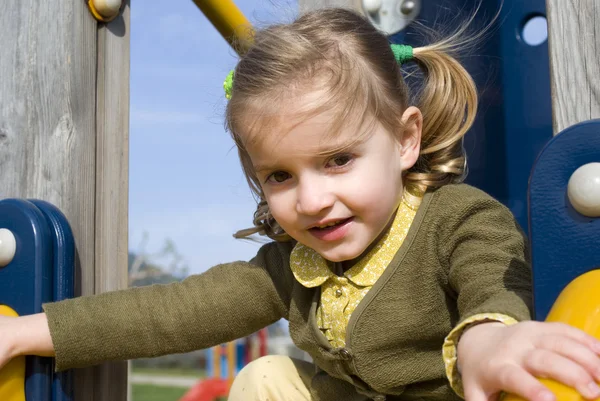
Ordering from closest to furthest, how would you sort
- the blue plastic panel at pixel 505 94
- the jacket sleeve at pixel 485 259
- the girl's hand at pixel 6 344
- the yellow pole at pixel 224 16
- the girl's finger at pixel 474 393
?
the girl's finger at pixel 474 393, the jacket sleeve at pixel 485 259, the girl's hand at pixel 6 344, the yellow pole at pixel 224 16, the blue plastic panel at pixel 505 94

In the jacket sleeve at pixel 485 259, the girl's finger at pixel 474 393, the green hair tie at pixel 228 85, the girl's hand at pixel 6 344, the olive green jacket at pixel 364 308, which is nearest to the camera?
the girl's finger at pixel 474 393

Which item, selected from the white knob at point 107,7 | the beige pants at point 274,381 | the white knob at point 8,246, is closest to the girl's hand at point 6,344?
the white knob at point 8,246

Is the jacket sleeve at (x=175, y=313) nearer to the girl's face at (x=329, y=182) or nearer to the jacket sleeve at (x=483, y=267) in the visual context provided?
the girl's face at (x=329, y=182)

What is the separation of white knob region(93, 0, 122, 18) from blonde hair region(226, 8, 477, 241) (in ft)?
0.95

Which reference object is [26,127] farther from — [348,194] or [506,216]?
[506,216]

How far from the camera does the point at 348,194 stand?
1.18m

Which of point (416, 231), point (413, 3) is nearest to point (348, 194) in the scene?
point (416, 231)

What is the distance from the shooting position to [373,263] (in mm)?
1298

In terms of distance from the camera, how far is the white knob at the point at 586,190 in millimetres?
846

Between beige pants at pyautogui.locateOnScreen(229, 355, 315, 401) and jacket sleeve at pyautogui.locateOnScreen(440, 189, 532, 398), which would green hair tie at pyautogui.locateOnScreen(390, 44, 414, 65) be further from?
beige pants at pyautogui.locateOnScreen(229, 355, 315, 401)

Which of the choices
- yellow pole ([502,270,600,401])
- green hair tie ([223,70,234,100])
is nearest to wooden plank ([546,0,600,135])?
yellow pole ([502,270,600,401])

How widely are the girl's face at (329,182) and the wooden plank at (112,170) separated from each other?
38 centimetres

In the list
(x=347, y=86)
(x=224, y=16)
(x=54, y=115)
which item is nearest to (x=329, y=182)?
(x=347, y=86)

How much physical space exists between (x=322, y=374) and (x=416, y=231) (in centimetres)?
35
